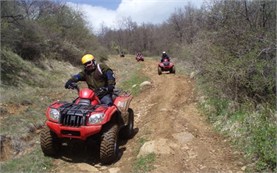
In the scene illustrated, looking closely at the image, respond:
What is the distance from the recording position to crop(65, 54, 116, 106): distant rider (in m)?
7.23

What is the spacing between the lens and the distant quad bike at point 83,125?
6.20 m

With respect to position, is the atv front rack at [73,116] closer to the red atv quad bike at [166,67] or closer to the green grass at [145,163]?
the green grass at [145,163]

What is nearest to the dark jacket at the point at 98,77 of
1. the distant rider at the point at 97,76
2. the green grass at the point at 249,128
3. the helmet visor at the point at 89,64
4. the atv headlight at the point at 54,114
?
the distant rider at the point at 97,76

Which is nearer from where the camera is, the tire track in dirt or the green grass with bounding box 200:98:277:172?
the green grass with bounding box 200:98:277:172

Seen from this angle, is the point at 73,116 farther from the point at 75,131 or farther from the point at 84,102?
the point at 84,102

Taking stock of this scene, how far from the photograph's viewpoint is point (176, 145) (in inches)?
274

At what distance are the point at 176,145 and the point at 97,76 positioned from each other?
2128 mm

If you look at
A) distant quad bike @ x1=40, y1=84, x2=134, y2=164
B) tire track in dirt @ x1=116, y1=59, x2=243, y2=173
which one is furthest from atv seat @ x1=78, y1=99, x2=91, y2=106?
tire track in dirt @ x1=116, y1=59, x2=243, y2=173

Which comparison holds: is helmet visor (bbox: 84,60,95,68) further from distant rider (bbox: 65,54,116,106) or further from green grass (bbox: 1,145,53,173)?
green grass (bbox: 1,145,53,173)

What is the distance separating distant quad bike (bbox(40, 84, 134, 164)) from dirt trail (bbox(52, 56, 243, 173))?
1.08 ft

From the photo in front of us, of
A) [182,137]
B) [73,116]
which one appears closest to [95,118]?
[73,116]

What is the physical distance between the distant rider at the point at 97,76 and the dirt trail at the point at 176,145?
1140 mm

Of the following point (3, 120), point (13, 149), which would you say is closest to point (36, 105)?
point (3, 120)

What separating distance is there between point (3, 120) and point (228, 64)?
18.9 ft
